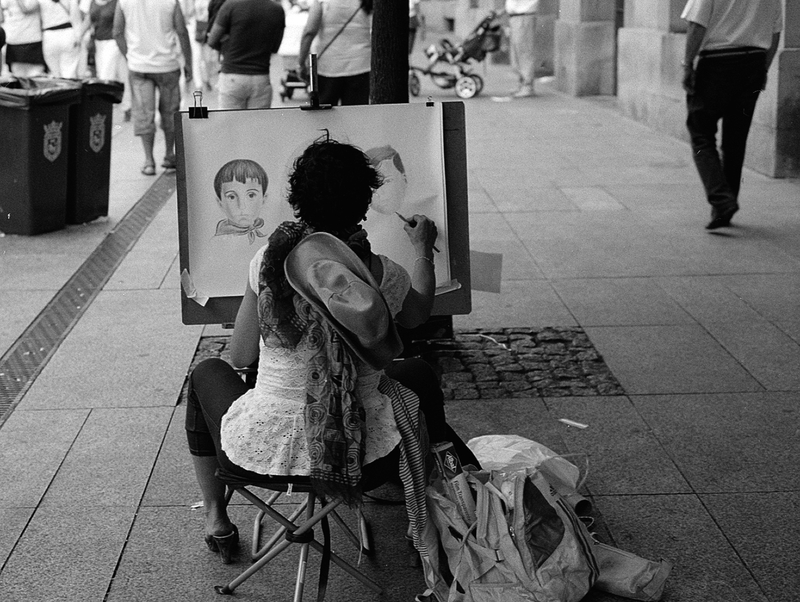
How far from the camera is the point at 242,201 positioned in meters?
4.30

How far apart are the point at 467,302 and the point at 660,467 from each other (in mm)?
985

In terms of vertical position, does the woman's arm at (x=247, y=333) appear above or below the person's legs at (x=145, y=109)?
below

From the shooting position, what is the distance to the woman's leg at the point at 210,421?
325cm

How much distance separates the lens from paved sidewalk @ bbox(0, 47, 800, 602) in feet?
11.6

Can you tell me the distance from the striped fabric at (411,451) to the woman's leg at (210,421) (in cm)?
46

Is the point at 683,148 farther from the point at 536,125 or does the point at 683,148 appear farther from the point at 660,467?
the point at 660,467

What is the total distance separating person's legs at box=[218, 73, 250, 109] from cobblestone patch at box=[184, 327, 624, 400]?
426 cm

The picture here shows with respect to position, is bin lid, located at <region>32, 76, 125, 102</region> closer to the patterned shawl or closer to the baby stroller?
the patterned shawl

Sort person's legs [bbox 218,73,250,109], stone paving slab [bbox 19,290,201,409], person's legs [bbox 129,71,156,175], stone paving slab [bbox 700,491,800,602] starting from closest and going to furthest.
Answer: stone paving slab [bbox 700,491,800,602] < stone paving slab [bbox 19,290,201,409] < person's legs [bbox 218,73,250,109] < person's legs [bbox 129,71,156,175]

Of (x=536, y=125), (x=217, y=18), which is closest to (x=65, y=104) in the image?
(x=217, y=18)

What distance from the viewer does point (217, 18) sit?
9398 mm

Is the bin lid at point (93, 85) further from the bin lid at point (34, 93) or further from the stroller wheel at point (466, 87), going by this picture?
the stroller wheel at point (466, 87)

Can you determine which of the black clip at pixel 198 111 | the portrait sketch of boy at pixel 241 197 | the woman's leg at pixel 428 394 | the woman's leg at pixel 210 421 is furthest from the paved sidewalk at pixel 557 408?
the black clip at pixel 198 111

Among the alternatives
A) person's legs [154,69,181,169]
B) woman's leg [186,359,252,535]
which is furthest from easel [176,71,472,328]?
person's legs [154,69,181,169]
